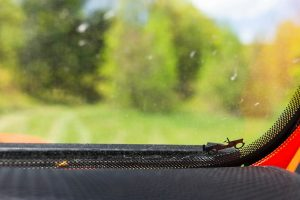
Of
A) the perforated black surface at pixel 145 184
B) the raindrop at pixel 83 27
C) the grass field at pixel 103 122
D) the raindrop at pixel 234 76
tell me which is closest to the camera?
the perforated black surface at pixel 145 184

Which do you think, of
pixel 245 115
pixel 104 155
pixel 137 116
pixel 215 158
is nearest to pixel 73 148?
pixel 104 155

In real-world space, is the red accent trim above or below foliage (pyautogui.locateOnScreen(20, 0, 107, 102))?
below

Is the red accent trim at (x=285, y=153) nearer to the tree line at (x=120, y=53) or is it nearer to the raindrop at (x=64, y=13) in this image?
the tree line at (x=120, y=53)

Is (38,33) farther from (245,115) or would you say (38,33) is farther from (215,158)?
(215,158)

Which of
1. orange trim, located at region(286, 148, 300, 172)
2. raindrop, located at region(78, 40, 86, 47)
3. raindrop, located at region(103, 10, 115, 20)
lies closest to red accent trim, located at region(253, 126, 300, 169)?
orange trim, located at region(286, 148, 300, 172)

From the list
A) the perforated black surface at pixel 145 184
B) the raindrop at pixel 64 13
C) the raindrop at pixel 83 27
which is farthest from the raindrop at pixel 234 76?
the perforated black surface at pixel 145 184

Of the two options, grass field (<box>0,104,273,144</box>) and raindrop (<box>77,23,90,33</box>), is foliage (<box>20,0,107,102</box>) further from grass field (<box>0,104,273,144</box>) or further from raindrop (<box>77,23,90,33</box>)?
grass field (<box>0,104,273,144</box>)
